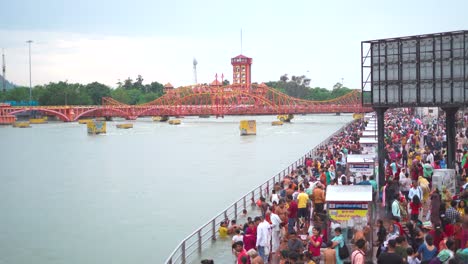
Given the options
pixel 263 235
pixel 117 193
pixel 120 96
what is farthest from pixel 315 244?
pixel 120 96

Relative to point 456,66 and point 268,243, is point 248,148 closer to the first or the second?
point 456,66

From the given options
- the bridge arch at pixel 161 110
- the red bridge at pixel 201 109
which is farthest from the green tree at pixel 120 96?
the bridge arch at pixel 161 110

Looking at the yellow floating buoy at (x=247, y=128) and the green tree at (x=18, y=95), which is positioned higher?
the green tree at (x=18, y=95)

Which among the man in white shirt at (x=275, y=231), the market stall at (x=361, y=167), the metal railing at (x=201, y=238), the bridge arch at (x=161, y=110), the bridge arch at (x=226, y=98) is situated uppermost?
the bridge arch at (x=226, y=98)

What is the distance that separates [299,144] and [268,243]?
187ft

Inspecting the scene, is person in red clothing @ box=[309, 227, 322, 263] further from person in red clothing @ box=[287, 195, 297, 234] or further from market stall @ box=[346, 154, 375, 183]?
market stall @ box=[346, 154, 375, 183]

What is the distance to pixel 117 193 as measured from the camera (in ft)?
114

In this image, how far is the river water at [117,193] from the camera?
21828 mm

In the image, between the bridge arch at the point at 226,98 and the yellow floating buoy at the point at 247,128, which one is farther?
the bridge arch at the point at 226,98

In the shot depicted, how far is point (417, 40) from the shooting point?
19.9 m

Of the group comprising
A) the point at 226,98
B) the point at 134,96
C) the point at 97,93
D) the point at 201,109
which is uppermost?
the point at 97,93

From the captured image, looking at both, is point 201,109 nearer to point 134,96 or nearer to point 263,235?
point 134,96

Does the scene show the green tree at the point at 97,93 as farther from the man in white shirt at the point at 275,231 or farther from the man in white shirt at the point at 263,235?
the man in white shirt at the point at 263,235

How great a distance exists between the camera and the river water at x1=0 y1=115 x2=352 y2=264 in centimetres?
2183
